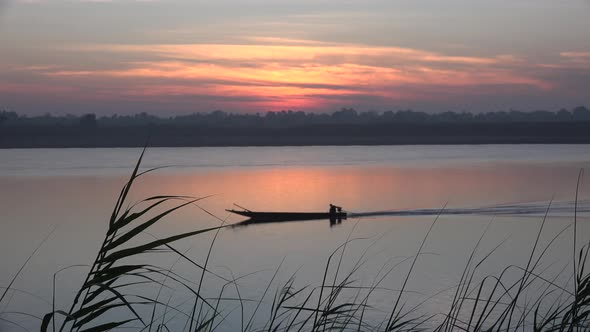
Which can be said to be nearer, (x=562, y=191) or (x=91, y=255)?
(x=91, y=255)

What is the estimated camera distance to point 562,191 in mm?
64312

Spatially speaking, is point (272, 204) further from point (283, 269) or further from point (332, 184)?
point (283, 269)

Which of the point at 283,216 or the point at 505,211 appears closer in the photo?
the point at 283,216

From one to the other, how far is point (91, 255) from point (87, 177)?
193 ft

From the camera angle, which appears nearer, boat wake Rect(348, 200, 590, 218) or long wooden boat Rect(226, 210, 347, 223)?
long wooden boat Rect(226, 210, 347, 223)

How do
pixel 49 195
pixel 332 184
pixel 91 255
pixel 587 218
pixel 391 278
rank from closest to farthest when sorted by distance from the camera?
pixel 391 278 < pixel 91 255 < pixel 587 218 < pixel 49 195 < pixel 332 184

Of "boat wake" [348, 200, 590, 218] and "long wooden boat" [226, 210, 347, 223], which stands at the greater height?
"long wooden boat" [226, 210, 347, 223]

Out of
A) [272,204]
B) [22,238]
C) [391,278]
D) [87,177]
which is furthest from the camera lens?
[87,177]

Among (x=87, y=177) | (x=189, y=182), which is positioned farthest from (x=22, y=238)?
(x=87, y=177)

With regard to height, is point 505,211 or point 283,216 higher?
point 283,216

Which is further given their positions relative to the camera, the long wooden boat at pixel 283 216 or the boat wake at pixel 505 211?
the boat wake at pixel 505 211

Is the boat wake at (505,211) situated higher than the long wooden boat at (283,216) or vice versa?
the long wooden boat at (283,216)

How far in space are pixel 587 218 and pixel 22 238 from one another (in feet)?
109

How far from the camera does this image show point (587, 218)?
4669 centimetres
